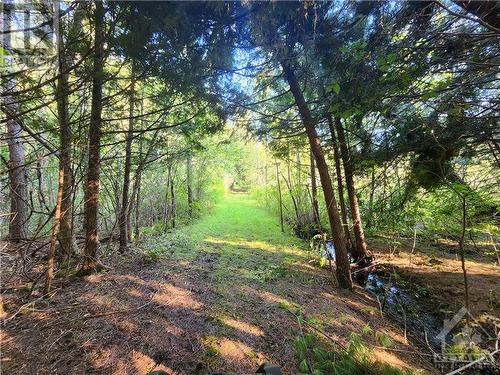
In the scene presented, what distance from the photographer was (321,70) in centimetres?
416

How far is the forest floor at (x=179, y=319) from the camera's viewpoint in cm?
242

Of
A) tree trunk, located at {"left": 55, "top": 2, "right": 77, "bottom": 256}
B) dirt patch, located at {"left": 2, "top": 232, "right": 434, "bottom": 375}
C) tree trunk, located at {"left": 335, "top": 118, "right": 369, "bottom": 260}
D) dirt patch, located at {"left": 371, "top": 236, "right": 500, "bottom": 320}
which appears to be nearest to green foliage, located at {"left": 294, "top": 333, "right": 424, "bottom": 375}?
dirt patch, located at {"left": 2, "top": 232, "right": 434, "bottom": 375}

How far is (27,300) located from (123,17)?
352cm

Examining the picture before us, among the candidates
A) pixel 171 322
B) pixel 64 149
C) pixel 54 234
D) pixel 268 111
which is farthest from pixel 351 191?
pixel 54 234

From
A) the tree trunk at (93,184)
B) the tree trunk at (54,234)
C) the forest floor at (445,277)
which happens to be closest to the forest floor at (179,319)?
the tree trunk at (54,234)

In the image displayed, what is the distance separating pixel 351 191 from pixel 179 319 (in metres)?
4.91

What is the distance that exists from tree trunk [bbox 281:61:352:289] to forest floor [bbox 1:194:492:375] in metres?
0.38

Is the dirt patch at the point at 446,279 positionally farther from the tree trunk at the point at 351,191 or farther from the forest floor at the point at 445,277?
the tree trunk at the point at 351,191

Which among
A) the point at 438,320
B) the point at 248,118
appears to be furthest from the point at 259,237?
the point at 438,320

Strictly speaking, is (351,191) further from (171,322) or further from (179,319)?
(171,322)

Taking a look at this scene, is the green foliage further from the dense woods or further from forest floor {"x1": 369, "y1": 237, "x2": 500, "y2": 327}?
forest floor {"x1": 369, "y1": 237, "x2": 500, "y2": 327}

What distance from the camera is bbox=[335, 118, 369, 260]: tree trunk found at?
233 inches

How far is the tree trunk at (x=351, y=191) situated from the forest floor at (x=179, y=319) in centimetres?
167

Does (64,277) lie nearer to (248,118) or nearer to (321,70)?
(248,118)
